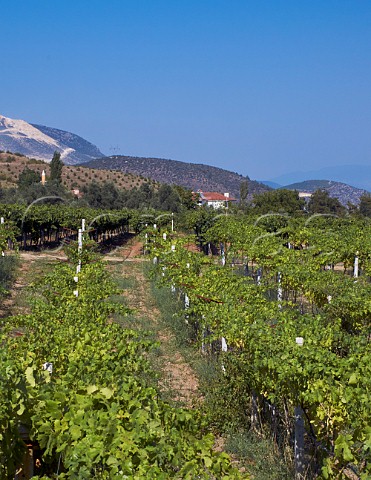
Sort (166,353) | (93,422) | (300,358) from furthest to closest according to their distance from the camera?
(166,353)
(300,358)
(93,422)

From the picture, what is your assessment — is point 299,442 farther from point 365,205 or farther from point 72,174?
point 72,174

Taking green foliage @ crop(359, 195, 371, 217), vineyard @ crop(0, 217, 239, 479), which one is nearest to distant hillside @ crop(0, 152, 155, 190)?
green foliage @ crop(359, 195, 371, 217)

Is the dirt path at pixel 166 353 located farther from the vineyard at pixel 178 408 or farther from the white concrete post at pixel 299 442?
the white concrete post at pixel 299 442

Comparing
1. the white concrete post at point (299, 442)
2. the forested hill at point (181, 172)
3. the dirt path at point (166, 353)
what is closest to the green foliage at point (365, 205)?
the dirt path at point (166, 353)

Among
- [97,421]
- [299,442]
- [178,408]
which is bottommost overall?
[299,442]

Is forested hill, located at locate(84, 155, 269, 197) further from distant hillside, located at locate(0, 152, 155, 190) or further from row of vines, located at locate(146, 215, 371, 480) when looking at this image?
row of vines, located at locate(146, 215, 371, 480)

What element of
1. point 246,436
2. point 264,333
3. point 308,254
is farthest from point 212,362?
point 308,254

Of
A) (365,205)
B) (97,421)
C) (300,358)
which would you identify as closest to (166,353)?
(300,358)

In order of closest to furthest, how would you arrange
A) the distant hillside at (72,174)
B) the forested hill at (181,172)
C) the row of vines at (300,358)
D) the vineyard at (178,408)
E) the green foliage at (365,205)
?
the vineyard at (178,408) → the row of vines at (300,358) → the green foliage at (365,205) → the distant hillside at (72,174) → the forested hill at (181,172)

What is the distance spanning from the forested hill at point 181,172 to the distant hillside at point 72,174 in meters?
54.5

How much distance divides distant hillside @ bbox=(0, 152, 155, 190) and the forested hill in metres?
54.5

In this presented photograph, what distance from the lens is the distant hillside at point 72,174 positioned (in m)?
74.5

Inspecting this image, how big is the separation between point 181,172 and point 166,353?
13406cm

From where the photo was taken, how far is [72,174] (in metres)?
78.8
